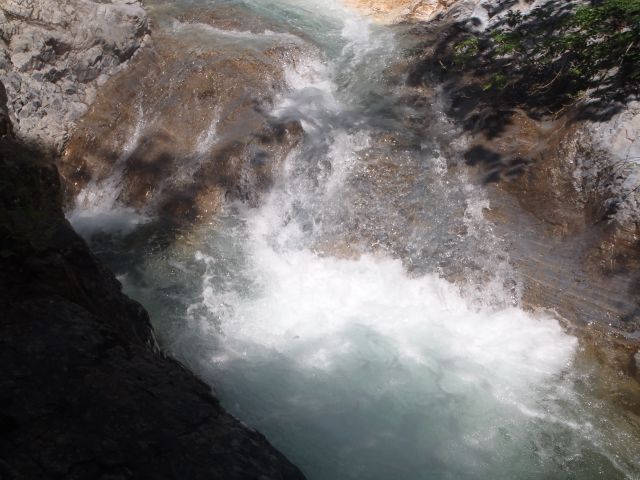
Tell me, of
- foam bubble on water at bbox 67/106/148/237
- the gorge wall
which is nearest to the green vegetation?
foam bubble on water at bbox 67/106/148/237

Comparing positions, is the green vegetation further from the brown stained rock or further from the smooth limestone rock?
the smooth limestone rock

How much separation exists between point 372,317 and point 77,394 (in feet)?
11.8

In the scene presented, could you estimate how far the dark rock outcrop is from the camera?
2170mm

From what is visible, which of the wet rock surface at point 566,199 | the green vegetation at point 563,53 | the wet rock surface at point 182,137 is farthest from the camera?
the wet rock surface at point 182,137

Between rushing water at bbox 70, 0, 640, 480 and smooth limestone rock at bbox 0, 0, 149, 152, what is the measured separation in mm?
1006

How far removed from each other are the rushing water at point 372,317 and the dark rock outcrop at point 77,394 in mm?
1662

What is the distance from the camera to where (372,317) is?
561 cm

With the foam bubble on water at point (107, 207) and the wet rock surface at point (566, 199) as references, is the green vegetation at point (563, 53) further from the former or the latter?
the foam bubble on water at point (107, 207)

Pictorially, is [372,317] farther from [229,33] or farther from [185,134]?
[229,33]

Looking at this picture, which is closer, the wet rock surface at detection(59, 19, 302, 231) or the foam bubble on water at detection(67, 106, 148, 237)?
the foam bubble on water at detection(67, 106, 148, 237)

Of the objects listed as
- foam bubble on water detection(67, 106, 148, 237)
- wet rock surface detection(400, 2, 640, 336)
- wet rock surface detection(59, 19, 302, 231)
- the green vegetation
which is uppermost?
the green vegetation

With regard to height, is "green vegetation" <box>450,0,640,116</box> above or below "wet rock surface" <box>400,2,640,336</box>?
above

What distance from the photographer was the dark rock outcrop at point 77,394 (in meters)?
2.17

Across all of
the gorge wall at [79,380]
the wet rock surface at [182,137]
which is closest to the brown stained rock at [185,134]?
the wet rock surface at [182,137]
